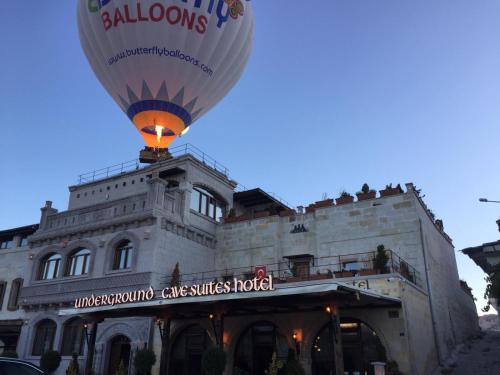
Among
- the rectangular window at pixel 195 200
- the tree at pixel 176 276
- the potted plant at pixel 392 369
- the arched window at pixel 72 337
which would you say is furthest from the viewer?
the rectangular window at pixel 195 200

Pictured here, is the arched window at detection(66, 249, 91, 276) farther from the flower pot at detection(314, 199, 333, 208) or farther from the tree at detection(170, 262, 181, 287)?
the flower pot at detection(314, 199, 333, 208)

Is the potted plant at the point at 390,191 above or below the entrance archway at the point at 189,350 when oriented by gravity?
above

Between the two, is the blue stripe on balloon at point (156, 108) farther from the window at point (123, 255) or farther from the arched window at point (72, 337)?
the arched window at point (72, 337)

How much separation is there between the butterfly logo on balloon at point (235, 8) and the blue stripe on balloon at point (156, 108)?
6.40m

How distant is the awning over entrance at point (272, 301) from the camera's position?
16967mm

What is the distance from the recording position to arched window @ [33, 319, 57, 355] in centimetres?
3007

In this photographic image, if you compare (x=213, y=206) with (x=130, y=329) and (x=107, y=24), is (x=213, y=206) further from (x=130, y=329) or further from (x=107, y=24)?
(x=107, y=24)

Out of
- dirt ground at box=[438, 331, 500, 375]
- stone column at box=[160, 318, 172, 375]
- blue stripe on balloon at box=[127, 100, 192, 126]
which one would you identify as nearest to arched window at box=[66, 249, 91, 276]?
blue stripe on balloon at box=[127, 100, 192, 126]

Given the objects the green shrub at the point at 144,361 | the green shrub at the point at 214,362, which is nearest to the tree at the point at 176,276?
the green shrub at the point at 144,361

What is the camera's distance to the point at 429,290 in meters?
25.9

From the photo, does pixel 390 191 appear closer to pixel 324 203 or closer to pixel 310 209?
pixel 324 203

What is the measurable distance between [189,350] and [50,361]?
8542 millimetres

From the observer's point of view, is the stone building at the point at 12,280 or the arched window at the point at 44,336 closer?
the arched window at the point at 44,336

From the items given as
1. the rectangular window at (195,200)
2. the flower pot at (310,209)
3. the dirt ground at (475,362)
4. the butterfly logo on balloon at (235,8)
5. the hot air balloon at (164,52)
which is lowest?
the dirt ground at (475,362)
